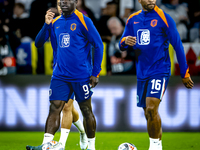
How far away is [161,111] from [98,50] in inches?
151

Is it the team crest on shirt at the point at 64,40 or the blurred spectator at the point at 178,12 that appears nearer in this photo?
the team crest on shirt at the point at 64,40

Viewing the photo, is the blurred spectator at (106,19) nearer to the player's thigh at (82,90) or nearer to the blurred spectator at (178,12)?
the blurred spectator at (178,12)

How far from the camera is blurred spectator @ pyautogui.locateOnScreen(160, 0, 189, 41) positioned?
954 cm

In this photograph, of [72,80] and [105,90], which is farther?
[105,90]

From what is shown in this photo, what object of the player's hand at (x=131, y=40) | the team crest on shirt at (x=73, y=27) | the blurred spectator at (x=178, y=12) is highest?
the blurred spectator at (x=178, y=12)

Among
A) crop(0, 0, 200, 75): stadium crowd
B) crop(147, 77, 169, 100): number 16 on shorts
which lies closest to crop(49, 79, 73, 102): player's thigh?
crop(147, 77, 169, 100): number 16 on shorts

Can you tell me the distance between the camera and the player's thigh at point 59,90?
4.96 m

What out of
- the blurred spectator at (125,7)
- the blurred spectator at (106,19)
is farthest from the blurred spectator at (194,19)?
the blurred spectator at (106,19)

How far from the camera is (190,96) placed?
8.62 m

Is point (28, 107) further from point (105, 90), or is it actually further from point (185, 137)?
point (185, 137)

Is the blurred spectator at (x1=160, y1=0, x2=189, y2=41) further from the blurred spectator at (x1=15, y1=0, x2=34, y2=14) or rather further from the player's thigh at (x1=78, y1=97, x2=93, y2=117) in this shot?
the player's thigh at (x1=78, y1=97, x2=93, y2=117)

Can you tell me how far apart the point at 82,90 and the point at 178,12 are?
18.9 ft

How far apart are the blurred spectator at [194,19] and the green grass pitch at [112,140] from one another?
2.39 m

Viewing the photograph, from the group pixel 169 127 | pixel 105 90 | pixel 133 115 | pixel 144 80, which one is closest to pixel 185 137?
pixel 169 127
